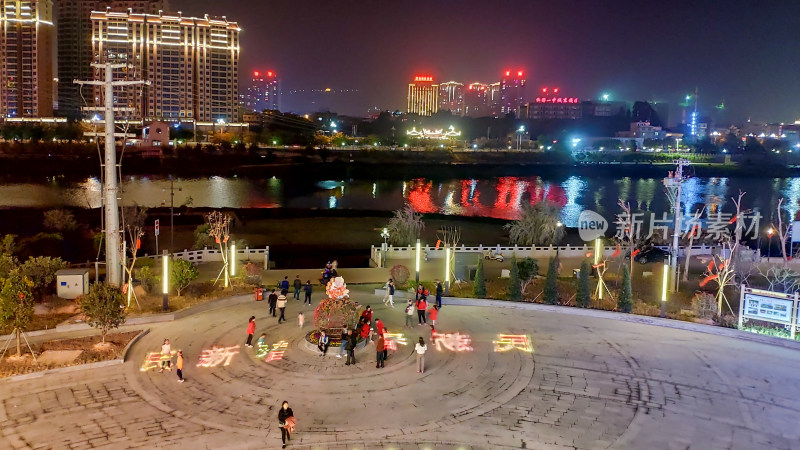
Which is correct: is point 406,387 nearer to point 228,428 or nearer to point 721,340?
point 228,428

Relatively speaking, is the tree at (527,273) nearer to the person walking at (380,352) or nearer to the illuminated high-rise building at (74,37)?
the person walking at (380,352)

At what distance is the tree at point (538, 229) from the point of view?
116 feet

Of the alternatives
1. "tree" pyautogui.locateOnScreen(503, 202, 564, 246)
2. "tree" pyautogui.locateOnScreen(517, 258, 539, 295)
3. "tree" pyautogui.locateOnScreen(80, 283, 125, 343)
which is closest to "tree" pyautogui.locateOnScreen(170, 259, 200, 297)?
"tree" pyautogui.locateOnScreen(80, 283, 125, 343)

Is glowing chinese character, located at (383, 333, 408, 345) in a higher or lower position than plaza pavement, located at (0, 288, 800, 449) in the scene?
higher

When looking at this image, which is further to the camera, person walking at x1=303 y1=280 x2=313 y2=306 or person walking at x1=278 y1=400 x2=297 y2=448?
person walking at x1=303 y1=280 x2=313 y2=306

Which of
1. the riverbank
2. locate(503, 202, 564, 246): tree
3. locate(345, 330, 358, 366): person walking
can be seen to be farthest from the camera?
the riverbank

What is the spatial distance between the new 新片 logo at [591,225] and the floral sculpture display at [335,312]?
85.4ft

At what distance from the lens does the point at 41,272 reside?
19.0 meters

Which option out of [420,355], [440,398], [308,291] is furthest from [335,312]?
[308,291]

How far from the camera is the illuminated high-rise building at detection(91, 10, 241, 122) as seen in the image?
115800 millimetres

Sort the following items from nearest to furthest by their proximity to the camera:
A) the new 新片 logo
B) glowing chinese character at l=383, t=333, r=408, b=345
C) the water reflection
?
glowing chinese character at l=383, t=333, r=408, b=345, the new 新片 logo, the water reflection

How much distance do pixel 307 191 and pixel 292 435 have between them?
64.7 meters

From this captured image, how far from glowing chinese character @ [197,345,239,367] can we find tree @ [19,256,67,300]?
731cm

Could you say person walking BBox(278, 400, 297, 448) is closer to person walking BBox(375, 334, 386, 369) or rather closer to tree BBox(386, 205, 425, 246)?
person walking BBox(375, 334, 386, 369)
